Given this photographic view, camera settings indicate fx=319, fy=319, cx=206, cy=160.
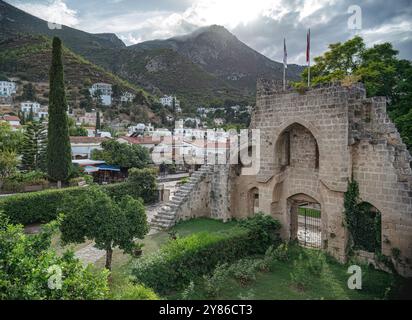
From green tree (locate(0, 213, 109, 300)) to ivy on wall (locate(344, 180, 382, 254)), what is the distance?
9.84m

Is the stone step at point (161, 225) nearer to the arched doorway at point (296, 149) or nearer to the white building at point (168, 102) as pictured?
the arched doorway at point (296, 149)

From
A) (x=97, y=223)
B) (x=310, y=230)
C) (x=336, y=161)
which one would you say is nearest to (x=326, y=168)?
(x=336, y=161)

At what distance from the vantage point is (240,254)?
1259cm

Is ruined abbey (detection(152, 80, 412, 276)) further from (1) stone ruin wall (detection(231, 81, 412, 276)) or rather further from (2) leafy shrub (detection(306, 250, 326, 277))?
(2) leafy shrub (detection(306, 250, 326, 277))

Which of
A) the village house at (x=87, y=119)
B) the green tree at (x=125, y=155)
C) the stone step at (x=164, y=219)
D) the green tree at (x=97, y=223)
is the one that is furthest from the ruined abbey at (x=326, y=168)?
the village house at (x=87, y=119)

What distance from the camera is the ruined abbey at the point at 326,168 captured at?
1141 cm

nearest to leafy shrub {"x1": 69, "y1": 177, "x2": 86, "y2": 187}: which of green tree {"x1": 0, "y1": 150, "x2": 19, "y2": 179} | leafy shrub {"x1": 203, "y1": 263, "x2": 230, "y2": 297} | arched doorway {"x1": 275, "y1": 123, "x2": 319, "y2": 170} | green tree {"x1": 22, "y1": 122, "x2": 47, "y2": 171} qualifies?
green tree {"x1": 0, "y1": 150, "x2": 19, "y2": 179}

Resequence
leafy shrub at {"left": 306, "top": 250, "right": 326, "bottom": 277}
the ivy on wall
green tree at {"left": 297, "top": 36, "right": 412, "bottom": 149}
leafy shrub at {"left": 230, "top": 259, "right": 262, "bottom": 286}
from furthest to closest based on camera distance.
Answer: green tree at {"left": 297, "top": 36, "right": 412, "bottom": 149} → the ivy on wall → leafy shrub at {"left": 306, "top": 250, "right": 326, "bottom": 277} → leafy shrub at {"left": 230, "top": 259, "right": 262, "bottom": 286}

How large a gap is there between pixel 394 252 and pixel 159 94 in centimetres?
13267

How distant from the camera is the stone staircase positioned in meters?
16.3

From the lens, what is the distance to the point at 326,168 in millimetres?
12773
